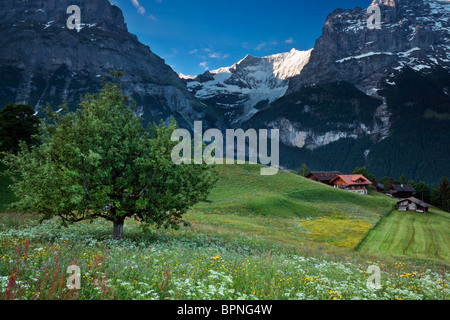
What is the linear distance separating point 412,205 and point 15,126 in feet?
361

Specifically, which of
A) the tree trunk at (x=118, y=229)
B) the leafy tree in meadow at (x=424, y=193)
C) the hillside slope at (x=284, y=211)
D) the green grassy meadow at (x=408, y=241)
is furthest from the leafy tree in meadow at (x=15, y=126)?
the leafy tree in meadow at (x=424, y=193)

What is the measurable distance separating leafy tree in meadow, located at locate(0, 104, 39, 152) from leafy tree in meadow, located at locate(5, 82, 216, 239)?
41666mm

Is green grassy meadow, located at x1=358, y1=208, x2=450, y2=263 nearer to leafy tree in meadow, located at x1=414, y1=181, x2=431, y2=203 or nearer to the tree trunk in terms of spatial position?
the tree trunk

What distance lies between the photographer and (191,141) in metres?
17.4

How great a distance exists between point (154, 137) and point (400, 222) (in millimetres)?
65366

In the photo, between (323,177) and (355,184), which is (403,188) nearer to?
(355,184)

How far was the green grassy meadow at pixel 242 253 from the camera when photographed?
732 centimetres

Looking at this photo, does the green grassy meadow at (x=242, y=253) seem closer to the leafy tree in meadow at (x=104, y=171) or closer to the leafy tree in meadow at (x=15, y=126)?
the leafy tree in meadow at (x=104, y=171)

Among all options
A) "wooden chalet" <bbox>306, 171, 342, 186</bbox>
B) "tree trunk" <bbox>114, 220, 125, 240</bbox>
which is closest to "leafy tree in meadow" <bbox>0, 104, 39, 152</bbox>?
"tree trunk" <bbox>114, 220, 125, 240</bbox>

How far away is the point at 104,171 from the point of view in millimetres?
14031

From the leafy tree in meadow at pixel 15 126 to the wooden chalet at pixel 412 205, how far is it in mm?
102903

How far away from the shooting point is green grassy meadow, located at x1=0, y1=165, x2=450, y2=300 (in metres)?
7.32

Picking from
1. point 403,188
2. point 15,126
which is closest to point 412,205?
point 403,188
